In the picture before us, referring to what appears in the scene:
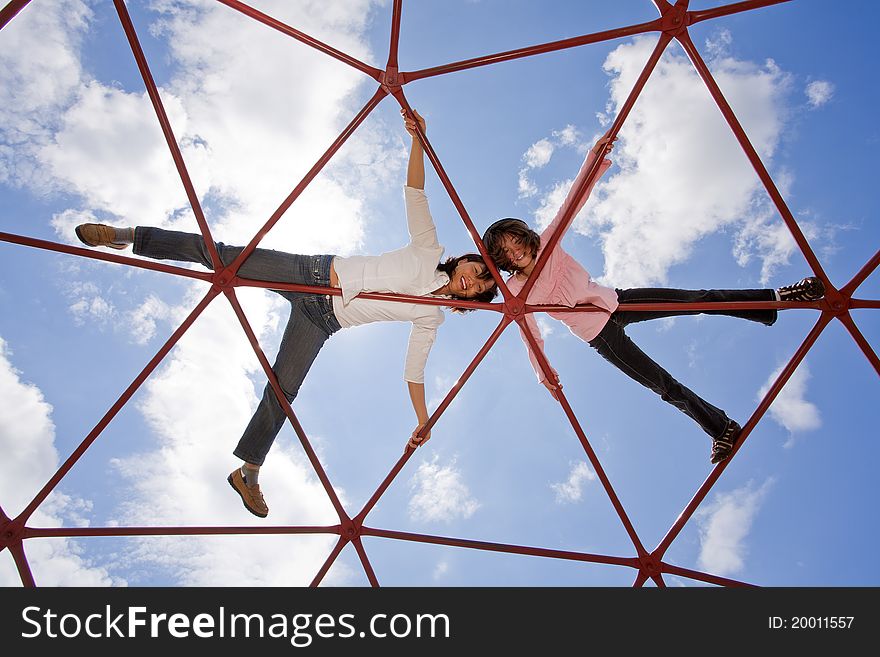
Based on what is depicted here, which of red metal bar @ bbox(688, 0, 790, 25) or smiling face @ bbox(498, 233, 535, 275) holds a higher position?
red metal bar @ bbox(688, 0, 790, 25)

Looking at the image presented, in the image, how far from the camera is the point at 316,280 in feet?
20.9

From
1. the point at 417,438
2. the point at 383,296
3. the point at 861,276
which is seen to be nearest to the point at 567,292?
the point at 383,296

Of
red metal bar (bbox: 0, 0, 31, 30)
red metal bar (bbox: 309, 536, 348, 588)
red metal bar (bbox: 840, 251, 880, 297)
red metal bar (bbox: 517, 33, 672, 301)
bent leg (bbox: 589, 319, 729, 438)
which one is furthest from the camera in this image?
red metal bar (bbox: 309, 536, 348, 588)

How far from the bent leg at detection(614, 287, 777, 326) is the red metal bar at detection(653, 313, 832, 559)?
17.7 inches

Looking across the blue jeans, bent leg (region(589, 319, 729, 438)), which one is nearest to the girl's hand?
bent leg (region(589, 319, 729, 438))

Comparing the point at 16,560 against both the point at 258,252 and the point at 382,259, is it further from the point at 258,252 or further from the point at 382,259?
the point at 382,259

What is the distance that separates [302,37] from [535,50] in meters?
2.20

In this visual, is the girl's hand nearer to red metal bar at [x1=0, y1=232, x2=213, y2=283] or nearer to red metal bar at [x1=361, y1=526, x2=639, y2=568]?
red metal bar at [x1=361, y1=526, x2=639, y2=568]

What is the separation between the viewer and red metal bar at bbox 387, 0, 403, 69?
5930 millimetres
